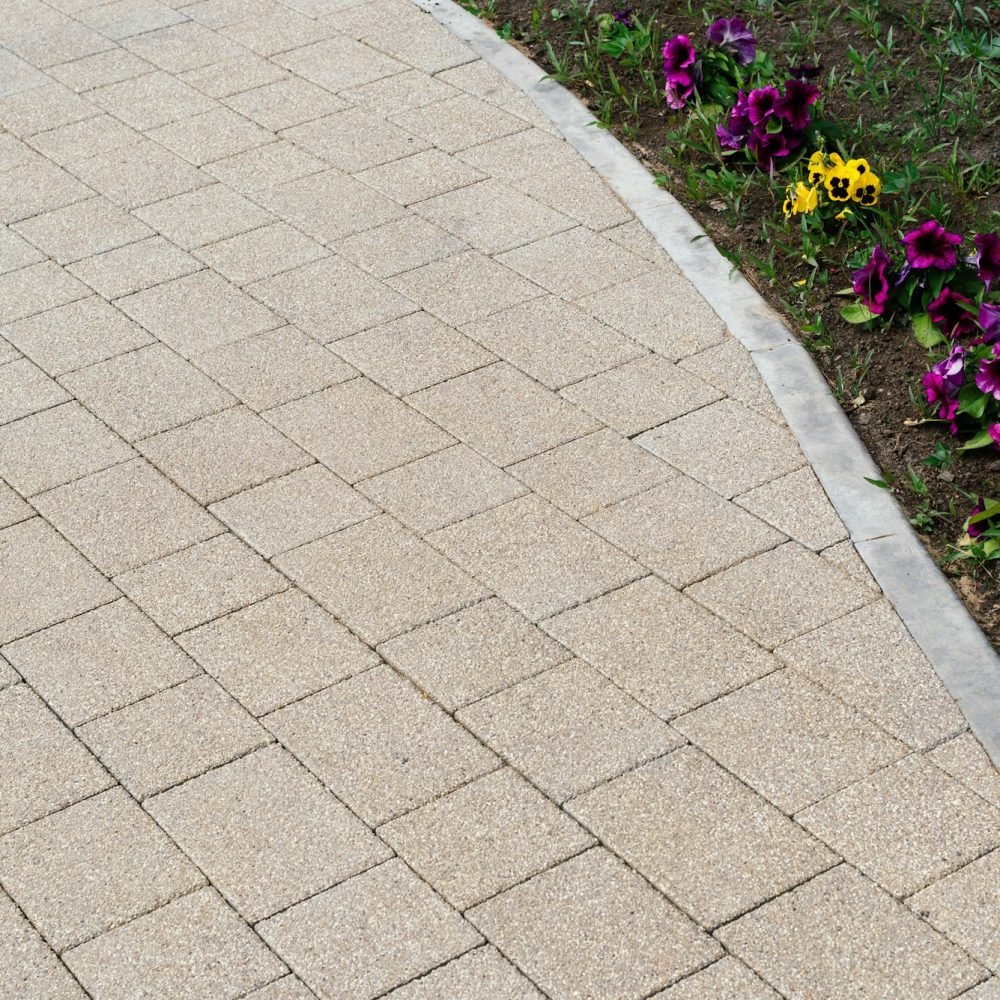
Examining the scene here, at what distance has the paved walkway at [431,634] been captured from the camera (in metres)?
3.64

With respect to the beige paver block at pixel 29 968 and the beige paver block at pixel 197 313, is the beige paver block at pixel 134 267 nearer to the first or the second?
the beige paver block at pixel 197 313

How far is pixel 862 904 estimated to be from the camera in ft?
11.9

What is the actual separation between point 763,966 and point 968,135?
4417mm

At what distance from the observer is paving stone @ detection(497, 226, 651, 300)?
6.36m

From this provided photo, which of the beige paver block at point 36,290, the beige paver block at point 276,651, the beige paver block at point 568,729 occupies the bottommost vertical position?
the beige paver block at point 36,290

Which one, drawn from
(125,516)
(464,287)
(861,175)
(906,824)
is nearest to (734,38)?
(861,175)

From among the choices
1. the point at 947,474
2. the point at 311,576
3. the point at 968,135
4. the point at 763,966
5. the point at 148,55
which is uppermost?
the point at 968,135

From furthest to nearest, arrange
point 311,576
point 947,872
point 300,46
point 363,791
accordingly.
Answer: point 300,46, point 311,576, point 363,791, point 947,872

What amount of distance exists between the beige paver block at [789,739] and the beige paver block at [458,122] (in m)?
4.04

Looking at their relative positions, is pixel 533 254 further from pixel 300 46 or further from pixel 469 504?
pixel 300 46

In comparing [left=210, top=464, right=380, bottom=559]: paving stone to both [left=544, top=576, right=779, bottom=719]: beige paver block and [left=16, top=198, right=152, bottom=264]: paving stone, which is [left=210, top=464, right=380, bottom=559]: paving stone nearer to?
[left=544, top=576, right=779, bottom=719]: beige paver block

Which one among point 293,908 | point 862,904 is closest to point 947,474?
point 862,904

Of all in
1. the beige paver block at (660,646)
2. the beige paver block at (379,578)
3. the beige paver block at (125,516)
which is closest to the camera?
the beige paver block at (660,646)

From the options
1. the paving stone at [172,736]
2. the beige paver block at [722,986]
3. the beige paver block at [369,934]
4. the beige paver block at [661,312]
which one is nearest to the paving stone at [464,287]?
the beige paver block at [661,312]
